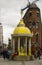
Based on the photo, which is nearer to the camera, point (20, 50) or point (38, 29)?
point (20, 50)

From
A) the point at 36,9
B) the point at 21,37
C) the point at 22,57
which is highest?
the point at 36,9

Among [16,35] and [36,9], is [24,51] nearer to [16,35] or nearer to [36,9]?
[16,35]

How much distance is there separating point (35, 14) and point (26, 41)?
34.4 meters

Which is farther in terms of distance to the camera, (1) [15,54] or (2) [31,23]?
(2) [31,23]

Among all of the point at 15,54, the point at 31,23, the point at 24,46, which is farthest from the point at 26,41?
the point at 31,23

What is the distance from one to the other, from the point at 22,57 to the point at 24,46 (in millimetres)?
3499

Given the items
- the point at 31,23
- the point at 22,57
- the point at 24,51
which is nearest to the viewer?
the point at 22,57

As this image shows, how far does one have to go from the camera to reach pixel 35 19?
7238 centimetres

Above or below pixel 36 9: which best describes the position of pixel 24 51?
below

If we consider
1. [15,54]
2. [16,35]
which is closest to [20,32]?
[16,35]

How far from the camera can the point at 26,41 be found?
3869 cm

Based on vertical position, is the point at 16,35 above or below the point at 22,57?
above

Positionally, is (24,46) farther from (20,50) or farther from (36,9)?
(36,9)

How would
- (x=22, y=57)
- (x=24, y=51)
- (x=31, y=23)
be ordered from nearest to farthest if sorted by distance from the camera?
(x=22, y=57) → (x=24, y=51) → (x=31, y=23)
